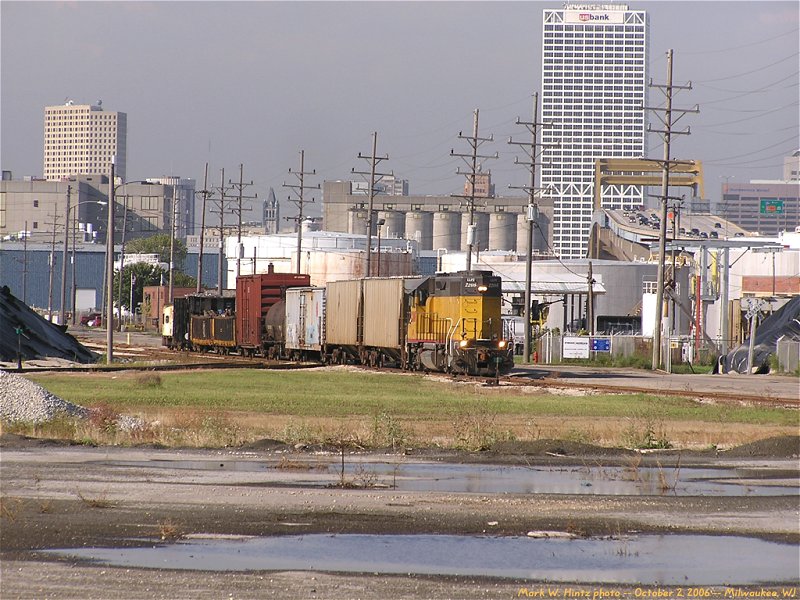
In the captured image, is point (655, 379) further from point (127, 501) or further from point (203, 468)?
point (127, 501)

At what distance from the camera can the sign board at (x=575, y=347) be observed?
63062 millimetres

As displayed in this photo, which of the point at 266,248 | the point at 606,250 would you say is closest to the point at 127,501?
the point at 266,248

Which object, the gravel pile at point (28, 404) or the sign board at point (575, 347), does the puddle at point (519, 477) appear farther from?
the sign board at point (575, 347)

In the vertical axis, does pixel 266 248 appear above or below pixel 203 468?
above

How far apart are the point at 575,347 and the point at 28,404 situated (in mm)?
42252

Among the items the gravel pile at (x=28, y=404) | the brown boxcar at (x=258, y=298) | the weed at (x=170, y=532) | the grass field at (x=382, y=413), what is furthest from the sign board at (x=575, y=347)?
the weed at (x=170, y=532)

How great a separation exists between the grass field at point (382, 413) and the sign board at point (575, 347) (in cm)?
2273

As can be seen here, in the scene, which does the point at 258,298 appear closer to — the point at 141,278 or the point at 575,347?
the point at 575,347

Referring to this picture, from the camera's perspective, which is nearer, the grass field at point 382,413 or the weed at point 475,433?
the weed at point 475,433

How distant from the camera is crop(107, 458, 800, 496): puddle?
1736 cm

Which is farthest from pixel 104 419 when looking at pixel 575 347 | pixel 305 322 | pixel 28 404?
pixel 575 347

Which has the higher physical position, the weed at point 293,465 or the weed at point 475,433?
the weed at point 475,433

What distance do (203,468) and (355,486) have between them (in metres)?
3.01

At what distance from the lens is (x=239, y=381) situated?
132 ft
